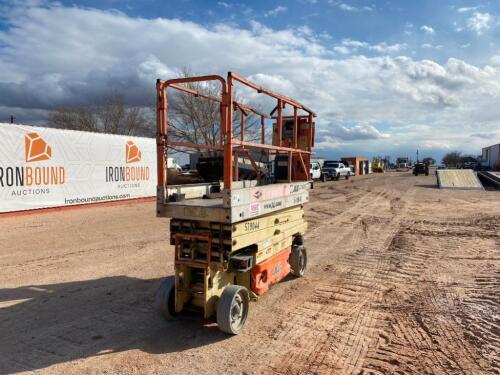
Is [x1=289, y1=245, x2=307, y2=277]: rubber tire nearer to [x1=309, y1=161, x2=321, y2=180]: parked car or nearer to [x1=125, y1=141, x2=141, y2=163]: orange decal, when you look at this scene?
[x1=125, y1=141, x2=141, y2=163]: orange decal

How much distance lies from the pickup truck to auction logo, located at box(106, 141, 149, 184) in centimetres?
2320

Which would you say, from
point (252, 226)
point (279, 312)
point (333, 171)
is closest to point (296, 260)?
point (279, 312)

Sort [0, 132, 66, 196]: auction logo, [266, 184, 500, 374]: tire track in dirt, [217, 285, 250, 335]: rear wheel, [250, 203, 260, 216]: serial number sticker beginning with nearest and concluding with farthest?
[266, 184, 500, 374]: tire track in dirt < [217, 285, 250, 335]: rear wheel < [250, 203, 260, 216]: serial number sticker < [0, 132, 66, 196]: auction logo

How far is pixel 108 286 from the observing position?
6750mm

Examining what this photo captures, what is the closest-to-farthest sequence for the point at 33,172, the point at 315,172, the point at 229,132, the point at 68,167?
the point at 229,132
the point at 33,172
the point at 68,167
the point at 315,172

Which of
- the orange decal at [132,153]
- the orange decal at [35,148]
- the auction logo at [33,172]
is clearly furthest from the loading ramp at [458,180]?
the orange decal at [35,148]

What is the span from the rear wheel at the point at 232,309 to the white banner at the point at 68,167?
470 inches

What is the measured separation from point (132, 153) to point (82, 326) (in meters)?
14.7

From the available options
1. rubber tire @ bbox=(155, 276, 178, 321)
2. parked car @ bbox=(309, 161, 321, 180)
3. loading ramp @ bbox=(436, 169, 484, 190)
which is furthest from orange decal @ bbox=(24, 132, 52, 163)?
parked car @ bbox=(309, 161, 321, 180)

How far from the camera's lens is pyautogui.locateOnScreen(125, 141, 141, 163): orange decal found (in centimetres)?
1866

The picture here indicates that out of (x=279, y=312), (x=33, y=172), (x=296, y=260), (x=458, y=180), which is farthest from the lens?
(x=458, y=180)

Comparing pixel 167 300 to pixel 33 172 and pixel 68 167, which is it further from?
pixel 68 167

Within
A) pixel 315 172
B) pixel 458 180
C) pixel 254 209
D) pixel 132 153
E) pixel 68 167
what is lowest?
pixel 458 180

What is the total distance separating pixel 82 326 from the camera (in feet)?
16.9
